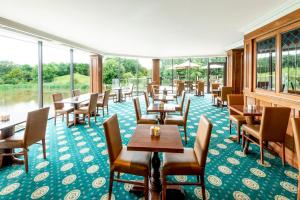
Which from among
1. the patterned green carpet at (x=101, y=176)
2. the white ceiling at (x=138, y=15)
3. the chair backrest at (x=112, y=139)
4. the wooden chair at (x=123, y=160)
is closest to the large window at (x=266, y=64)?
the white ceiling at (x=138, y=15)

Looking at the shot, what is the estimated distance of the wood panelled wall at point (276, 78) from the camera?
300 centimetres

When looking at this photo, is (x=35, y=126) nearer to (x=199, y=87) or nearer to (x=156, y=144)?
(x=156, y=144)

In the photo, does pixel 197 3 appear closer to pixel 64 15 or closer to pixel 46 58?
pixel 64 15

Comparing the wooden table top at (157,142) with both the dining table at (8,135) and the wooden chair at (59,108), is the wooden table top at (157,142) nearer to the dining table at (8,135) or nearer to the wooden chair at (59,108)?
the dining table at (8,135)

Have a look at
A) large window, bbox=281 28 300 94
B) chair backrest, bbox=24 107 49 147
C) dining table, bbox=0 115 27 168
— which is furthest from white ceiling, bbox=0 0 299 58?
dining table, bbox=0 115 27 168

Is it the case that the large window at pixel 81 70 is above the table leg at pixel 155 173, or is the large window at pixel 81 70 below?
above

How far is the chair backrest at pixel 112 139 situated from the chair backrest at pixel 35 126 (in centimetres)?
135

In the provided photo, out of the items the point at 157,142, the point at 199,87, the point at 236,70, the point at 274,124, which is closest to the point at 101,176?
the point at 157,142

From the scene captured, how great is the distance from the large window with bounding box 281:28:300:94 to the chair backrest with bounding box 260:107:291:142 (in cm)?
63

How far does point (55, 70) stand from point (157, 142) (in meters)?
5.99

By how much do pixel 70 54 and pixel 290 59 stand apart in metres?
6.61

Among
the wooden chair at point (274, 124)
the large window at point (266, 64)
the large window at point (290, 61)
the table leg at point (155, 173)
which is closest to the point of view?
the table leg at point (155, 173)

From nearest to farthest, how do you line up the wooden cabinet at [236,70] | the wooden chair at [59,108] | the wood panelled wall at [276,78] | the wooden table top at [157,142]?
→ the wooden table top at [157,142]
the wood panelled wall at [276,78]
the wooden chair at [59,108]
the wooden cabinet at [236,70]

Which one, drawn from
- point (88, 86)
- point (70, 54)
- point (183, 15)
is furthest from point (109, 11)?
point (88, 86)
